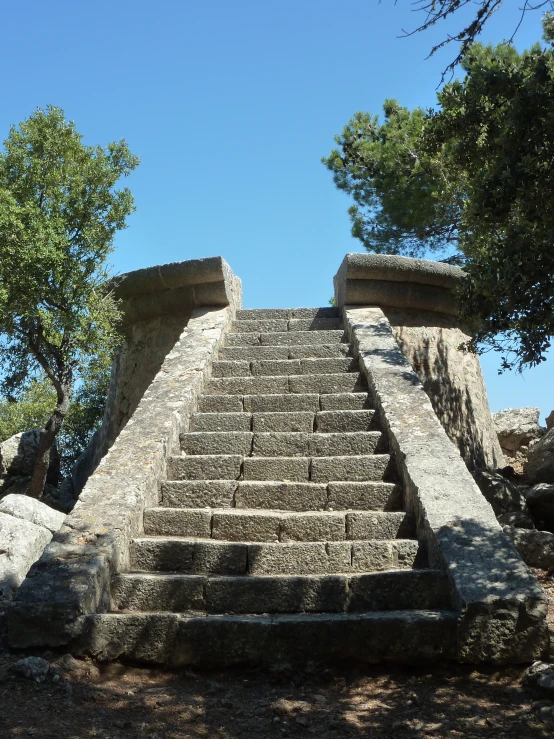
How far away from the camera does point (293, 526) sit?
4633 mm

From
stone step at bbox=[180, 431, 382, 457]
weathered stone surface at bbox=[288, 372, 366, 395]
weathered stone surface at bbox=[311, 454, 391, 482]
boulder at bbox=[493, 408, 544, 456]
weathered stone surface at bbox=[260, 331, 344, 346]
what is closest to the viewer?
weathered stone surface at bbox=[311, 454, 391, 482]

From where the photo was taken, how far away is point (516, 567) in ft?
12.7

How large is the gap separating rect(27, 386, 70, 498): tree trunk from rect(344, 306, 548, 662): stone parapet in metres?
3.83

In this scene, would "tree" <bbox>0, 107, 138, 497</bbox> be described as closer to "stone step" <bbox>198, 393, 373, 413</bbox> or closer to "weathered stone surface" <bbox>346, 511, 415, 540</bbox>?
"stone step" <bbox>198, 393, 373, 413</bbox>

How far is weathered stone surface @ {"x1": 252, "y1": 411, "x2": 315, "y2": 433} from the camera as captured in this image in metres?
5.83

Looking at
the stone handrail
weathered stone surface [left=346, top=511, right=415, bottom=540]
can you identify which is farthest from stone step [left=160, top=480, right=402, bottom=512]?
the stone handrail

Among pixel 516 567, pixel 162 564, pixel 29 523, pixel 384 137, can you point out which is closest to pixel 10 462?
pixel 29 523

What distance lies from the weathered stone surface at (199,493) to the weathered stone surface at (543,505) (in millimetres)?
2686

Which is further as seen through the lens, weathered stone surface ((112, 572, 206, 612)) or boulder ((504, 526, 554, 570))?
boulder ((504, 526, 554, 570))

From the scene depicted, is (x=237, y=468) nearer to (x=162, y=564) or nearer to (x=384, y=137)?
(x=162, y=564)

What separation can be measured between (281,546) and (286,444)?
122cm

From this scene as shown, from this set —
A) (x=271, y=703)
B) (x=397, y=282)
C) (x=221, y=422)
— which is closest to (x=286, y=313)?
(x=397, y=282)

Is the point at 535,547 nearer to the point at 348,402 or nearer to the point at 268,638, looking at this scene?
the point at 348,402

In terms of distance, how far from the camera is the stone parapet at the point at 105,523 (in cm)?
375
